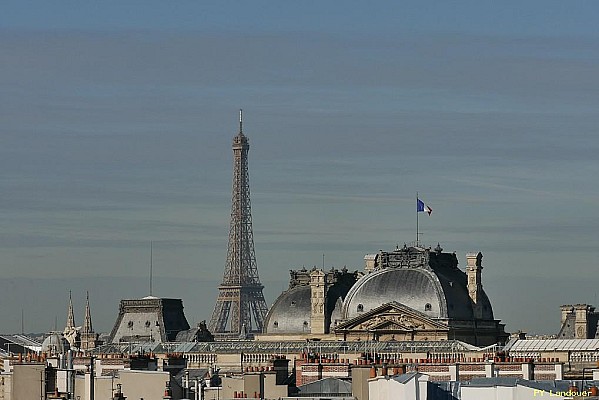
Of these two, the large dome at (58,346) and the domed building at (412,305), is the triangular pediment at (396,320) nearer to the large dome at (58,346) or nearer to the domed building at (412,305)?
the domed building at (412,305)

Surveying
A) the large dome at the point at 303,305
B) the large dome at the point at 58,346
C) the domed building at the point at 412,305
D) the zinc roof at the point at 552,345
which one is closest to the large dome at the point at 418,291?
the domed building at the point at 412,305

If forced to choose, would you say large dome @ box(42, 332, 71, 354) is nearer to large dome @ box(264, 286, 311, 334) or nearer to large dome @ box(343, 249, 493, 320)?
large dome @ box(264, 286, 311, 334)

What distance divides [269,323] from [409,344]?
2823 centimetres

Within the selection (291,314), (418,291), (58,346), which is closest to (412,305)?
(418,291)

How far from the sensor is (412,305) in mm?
148250

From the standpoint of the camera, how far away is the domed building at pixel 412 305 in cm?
14638

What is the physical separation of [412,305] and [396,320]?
2.30 metres

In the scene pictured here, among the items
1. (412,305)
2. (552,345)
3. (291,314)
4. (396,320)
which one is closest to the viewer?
(552,345)

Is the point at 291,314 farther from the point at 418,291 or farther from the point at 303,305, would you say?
the point at 418,291

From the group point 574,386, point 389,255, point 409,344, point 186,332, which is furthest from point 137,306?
point 574,386

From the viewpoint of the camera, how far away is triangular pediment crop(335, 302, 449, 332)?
14600 centimetres

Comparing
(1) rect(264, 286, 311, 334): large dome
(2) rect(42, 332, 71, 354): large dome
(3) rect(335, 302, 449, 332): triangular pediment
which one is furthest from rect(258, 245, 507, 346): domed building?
(2) rect(42, 332, 71, 354): large dome

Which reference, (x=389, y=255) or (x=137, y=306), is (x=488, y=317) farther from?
(x=137, y=306)

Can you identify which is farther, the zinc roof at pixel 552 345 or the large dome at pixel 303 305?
the large dome at pixel 303 305
